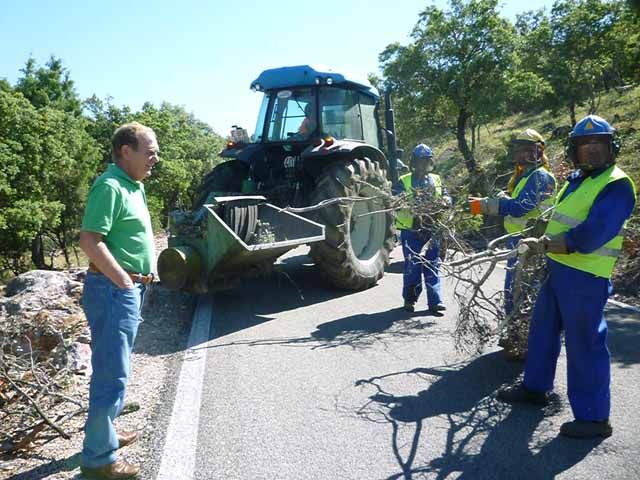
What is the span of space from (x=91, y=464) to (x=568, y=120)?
966 inches

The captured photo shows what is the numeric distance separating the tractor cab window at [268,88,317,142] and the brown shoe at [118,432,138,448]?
15.8 feet

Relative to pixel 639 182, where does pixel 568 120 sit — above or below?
above

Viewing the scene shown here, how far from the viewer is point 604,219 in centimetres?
297

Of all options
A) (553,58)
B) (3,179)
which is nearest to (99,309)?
(3,179)

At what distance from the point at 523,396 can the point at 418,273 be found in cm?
245

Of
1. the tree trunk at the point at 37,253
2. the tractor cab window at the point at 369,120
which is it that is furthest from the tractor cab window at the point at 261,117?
the tree trunk at the point at 37,253

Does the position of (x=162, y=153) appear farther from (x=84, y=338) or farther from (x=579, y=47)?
(x=84, y=338)

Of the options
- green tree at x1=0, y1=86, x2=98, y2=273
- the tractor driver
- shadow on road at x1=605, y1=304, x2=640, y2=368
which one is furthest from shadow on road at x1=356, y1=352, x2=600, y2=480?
green tree at x1=0, y1=86, x2=98, y2=273

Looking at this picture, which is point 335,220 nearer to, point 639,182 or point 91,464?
point 91,464

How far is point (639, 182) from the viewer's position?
10773mm

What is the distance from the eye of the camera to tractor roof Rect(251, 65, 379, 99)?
6.88 metres

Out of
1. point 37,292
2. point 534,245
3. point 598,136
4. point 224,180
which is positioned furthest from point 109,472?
point 224,180

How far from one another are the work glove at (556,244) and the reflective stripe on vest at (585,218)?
13 cm

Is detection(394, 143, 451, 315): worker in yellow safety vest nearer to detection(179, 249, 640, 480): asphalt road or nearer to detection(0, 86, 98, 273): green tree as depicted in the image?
detection(179, 249, 640, 480): asphalt road
